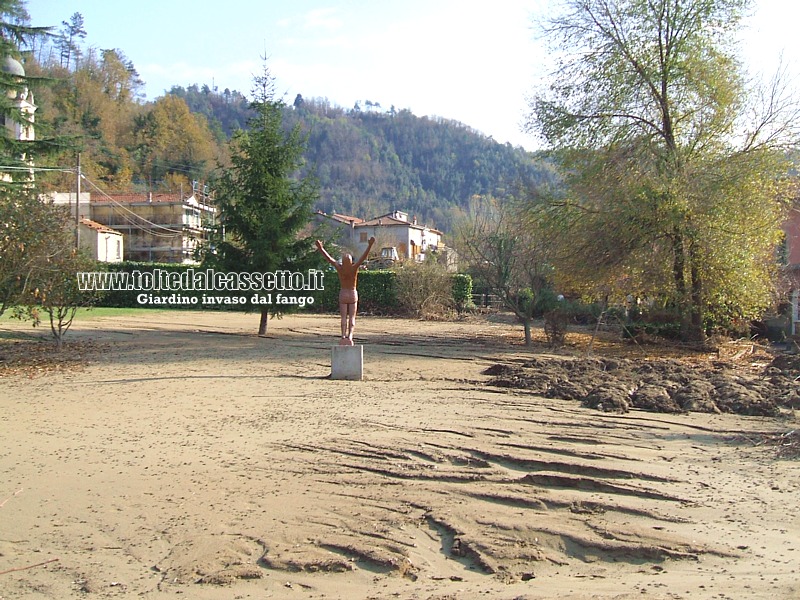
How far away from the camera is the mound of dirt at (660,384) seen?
11.0 m

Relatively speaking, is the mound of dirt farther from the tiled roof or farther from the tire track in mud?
the tiled roof

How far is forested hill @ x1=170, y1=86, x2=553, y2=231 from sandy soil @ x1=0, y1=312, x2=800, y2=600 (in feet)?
298

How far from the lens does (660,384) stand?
12852 millimetres

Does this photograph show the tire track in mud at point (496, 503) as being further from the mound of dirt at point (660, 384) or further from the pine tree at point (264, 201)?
the pine tree at point (264, 201)

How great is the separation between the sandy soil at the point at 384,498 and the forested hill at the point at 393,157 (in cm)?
9092

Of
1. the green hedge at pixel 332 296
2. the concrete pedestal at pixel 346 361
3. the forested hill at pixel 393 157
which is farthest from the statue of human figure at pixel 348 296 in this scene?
the forested hill at pixel 393 157

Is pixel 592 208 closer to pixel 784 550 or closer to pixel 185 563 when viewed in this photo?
pixel 784 550

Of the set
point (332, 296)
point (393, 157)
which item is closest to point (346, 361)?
point (332, 296)

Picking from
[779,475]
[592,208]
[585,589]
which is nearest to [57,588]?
[585,589]

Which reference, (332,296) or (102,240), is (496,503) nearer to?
(332,296)

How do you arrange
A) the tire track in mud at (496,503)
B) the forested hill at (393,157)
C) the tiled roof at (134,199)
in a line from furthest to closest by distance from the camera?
the forested hill at (393,157)
the tiled roof at (134,199)
the tire track in mud at (496,503)

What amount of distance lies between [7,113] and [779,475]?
26748mm

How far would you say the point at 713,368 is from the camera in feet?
52.9

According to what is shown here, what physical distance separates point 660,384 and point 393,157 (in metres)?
114
